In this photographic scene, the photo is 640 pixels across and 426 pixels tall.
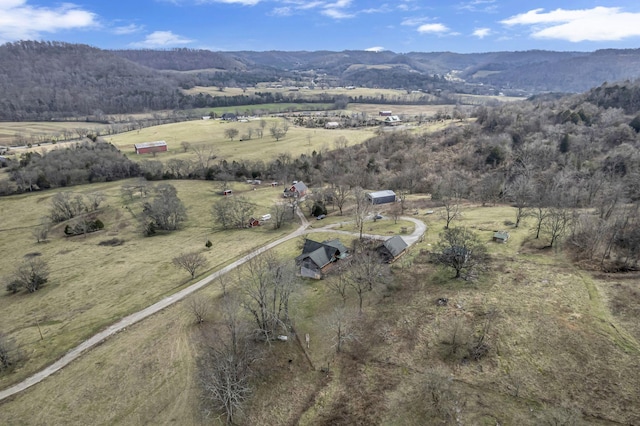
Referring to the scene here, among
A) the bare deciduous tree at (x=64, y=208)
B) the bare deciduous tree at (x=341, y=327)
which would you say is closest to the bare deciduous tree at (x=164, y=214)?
the bare deciduous tree at (x=64, y=208)

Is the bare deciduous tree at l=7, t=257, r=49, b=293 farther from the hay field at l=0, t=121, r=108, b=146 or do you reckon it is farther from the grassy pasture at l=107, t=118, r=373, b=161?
the hay field at l=0, t=121, r=108, b=146

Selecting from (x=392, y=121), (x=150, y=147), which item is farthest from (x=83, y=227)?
(x=392, y=121)

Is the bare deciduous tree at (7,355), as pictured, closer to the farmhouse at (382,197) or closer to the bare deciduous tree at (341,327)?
the bare deciduous tree at (341,327)

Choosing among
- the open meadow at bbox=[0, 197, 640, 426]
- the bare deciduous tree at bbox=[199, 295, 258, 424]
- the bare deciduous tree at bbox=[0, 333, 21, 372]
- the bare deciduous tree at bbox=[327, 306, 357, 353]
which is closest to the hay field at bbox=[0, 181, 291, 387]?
the bare deciduous tree at bbox=[0, 333, 21, 372]

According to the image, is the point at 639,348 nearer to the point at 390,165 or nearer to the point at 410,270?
the point at 410,270

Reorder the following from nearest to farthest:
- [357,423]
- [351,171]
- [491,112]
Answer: [357,423], [351,171], [491,112]

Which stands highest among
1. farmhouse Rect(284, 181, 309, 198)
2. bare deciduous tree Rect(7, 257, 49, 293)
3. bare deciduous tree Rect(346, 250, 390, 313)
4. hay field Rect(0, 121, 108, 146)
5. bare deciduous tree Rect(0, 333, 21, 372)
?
hay field Rect(0, 121, 108, 146)

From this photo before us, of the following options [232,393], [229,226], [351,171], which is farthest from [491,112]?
[232,393]
